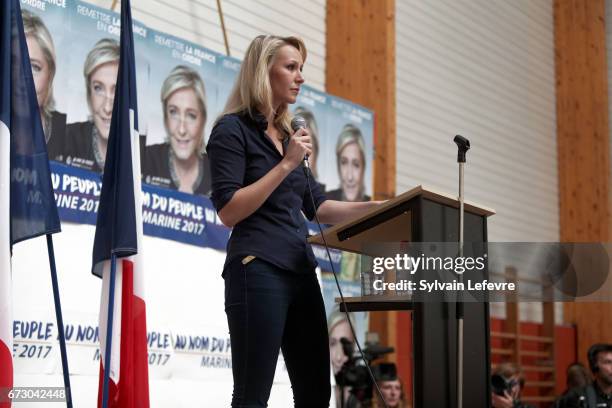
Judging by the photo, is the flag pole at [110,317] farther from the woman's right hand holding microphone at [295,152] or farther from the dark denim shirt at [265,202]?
the woman's right hand holding microphone at [295,152]

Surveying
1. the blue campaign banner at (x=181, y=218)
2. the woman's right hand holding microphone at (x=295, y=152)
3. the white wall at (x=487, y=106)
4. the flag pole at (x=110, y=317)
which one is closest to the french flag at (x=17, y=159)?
the flag pole at (x=110, y=317)

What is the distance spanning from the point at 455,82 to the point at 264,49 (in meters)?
6.70

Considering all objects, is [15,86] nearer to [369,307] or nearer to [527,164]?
[369,307]

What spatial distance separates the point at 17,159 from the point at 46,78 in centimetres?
148

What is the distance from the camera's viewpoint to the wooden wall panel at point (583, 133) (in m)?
10.2

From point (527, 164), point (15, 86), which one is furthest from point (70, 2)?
point (527, 164)

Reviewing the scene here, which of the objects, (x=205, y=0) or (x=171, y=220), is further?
(x=205, y=0)

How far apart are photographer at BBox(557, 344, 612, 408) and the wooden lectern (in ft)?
11.7

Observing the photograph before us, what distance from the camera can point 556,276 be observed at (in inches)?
102

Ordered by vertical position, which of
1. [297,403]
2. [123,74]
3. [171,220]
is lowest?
[297,403]

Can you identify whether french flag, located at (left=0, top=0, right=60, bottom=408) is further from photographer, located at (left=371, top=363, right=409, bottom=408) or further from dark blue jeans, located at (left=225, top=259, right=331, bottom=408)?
photographer, located at (left=371, top=363, right=409, bottom=408)

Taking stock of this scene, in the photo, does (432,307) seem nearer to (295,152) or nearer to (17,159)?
(295,152)

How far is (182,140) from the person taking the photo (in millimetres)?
5086

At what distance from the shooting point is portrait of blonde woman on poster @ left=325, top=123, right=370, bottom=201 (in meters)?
6.41
